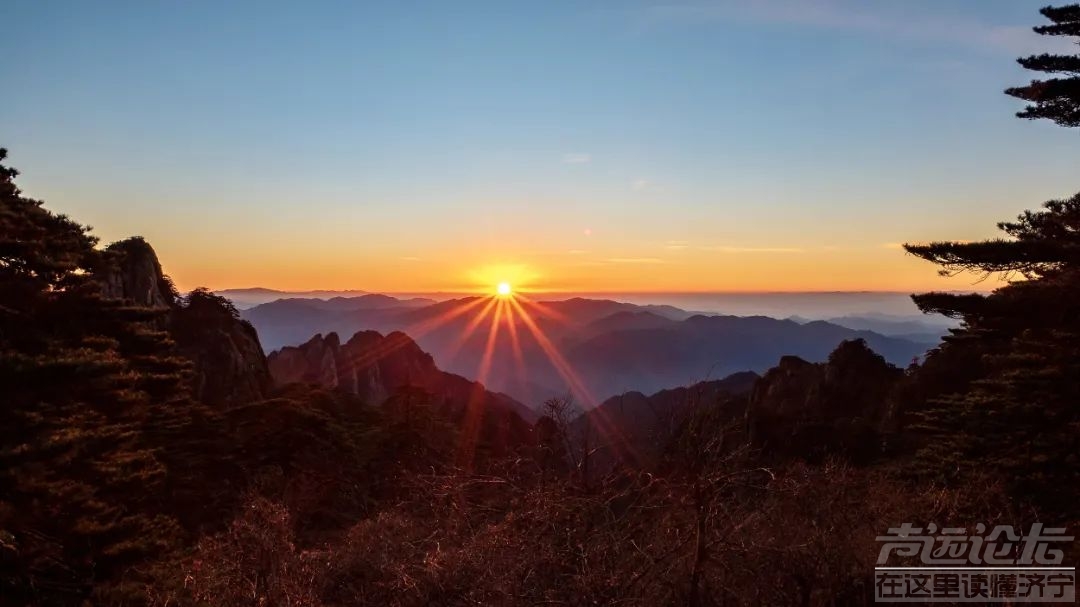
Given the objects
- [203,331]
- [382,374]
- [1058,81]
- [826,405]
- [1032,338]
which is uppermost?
[1058,81]

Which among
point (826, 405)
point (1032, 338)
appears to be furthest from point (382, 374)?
point (1032, 338)

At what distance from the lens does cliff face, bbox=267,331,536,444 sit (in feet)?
228

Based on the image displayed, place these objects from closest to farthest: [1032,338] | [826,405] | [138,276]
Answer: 1. [1032,338]
2. [138,276]
3. [826,405]

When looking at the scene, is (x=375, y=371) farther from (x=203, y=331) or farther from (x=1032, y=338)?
(x=1032, y=338)

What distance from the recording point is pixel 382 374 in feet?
288

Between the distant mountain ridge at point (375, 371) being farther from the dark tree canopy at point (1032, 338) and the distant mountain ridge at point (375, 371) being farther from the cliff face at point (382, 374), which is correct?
the dark tree canopy at point (1032, 338)

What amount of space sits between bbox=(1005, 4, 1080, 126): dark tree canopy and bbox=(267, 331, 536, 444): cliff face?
5203 cm

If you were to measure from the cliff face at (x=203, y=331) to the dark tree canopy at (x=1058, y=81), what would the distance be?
43.7 meters

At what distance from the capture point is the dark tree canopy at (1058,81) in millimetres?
11414

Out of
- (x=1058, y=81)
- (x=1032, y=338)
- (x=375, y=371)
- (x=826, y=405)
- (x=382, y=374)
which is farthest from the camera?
(x=382, y=374)

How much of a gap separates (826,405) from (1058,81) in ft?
144

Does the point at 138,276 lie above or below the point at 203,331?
above


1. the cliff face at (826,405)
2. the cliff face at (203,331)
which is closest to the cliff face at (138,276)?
the cliff face at (203,331)

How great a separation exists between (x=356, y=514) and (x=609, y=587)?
20.2 meters
